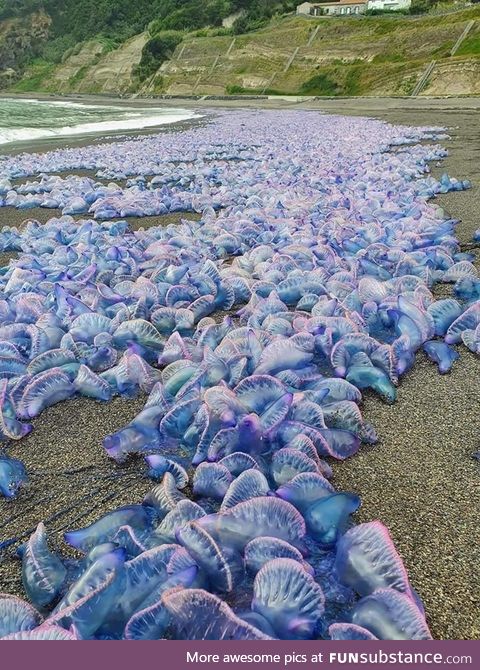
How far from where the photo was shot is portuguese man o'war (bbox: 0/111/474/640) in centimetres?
140

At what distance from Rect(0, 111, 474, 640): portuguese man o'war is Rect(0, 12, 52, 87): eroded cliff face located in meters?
113

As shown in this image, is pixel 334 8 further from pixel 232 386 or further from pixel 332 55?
pixel 232 386

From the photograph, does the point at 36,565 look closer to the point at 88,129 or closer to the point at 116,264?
the point at 116,264

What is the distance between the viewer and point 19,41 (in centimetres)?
10944

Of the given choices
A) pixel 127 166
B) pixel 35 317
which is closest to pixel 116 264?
pixel 35 317

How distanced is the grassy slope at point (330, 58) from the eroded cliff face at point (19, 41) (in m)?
39.4

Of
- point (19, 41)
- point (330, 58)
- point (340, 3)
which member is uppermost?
point (19, 41)

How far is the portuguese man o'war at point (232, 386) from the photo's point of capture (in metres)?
1.40

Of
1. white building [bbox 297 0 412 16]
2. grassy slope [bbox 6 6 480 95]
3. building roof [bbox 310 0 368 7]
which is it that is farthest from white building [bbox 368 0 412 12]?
grassy slope [bbox 6 6 480 95]

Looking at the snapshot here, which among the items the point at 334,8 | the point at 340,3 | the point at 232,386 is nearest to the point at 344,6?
the point at 340,3

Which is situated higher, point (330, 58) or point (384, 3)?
point (384, 3)

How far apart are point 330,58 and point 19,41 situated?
82.0 metres

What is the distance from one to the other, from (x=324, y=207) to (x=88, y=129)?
19244 millimetres

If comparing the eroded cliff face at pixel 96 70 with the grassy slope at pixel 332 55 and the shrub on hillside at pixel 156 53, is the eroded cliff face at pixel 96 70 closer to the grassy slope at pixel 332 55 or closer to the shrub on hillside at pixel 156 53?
the shrub on hillside at pixel 156 53
